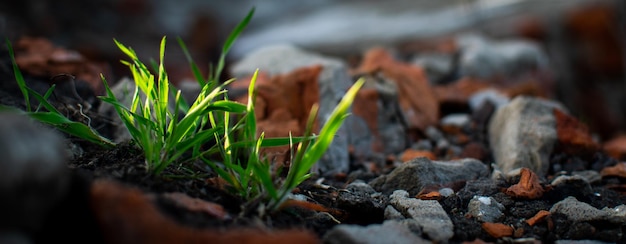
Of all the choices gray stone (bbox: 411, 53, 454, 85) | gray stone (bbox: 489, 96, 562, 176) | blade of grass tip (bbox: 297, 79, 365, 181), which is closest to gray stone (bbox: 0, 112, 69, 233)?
blade of grass tip (bbox: 297, 79, 365, 181)

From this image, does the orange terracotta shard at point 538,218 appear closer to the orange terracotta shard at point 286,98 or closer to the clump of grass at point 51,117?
the orange terracotta shard at point 286,98

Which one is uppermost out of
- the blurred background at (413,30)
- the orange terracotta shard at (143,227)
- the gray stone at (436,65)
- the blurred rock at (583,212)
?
the blurred background at (413,30)

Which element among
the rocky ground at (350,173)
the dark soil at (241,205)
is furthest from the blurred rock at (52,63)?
the dark soil at (241,205)

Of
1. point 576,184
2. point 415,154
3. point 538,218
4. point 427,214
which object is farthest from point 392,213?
point 415,154

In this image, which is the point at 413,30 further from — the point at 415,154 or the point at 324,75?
the point at 415,154

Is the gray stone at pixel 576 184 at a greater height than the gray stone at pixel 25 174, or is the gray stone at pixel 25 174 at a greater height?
the gray stone at pixel 25 174

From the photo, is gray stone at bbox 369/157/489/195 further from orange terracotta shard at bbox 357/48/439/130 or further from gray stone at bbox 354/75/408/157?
orange terracotta shard at bbox 357/48/439/130
